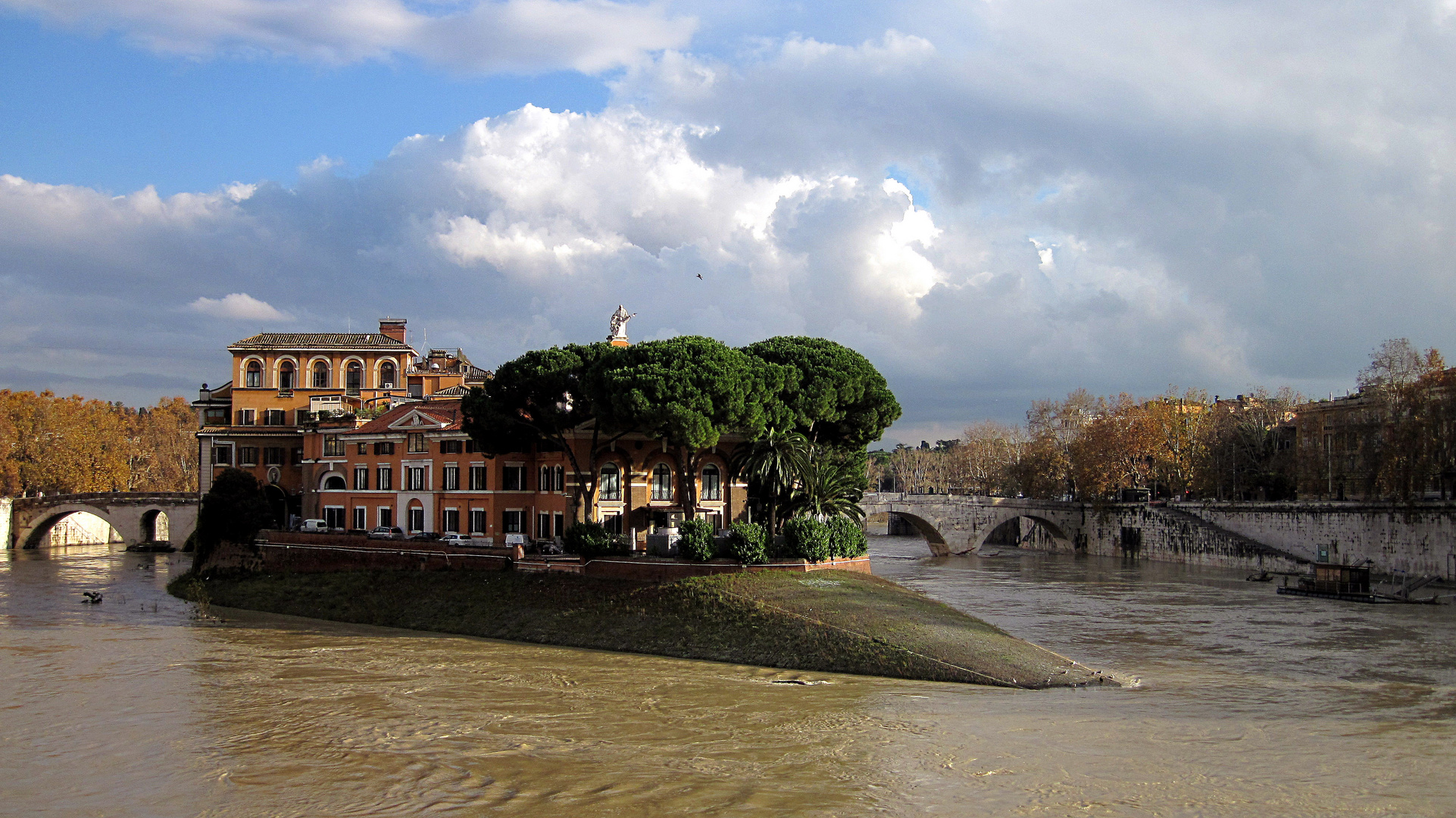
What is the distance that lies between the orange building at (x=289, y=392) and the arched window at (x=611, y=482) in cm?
2640

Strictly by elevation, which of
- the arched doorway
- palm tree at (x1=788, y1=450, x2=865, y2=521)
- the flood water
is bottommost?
the flood water

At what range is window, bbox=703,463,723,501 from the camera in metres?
57.6

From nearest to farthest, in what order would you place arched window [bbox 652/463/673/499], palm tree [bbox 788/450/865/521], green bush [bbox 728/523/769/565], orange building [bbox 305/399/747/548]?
green bush [bbox 728/523/769/565] < palm tree [bbox 788/450/865/521] < orange building [bbox 305/399/747/548] < arched window [bbox 652/463/673/499]

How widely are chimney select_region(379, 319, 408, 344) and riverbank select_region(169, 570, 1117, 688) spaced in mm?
33586

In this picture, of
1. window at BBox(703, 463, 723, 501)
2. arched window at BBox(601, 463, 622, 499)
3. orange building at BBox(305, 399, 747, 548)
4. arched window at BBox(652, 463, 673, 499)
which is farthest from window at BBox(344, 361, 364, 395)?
window at BBox(703, 463, 723, 501)

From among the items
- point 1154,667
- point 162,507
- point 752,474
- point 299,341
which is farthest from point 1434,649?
point 162,507

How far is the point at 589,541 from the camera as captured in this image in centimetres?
4650

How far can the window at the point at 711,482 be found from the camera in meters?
57.6

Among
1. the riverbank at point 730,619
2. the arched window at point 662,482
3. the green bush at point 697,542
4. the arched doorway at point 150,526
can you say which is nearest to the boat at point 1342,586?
the riverbank at point 730,619

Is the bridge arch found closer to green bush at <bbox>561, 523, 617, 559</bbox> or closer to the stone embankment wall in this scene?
the stone embankment wall

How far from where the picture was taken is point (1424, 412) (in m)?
66.7

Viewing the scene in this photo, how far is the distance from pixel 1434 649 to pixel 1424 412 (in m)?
31.4

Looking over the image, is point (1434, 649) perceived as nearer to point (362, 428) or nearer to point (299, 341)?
point (362, 428)

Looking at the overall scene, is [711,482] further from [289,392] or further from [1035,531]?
[1035,531]
